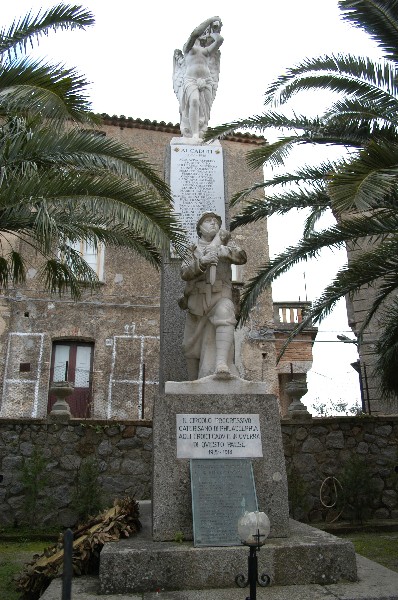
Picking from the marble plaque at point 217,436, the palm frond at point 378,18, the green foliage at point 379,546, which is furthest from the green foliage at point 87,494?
the palm frond at point 378,18

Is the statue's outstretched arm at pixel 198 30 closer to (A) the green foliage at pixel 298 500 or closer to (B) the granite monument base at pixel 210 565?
(B) the granite monument base at pixel 210 565

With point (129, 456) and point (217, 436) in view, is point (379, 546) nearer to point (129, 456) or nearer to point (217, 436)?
point (217, 436)

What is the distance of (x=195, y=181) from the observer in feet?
22.2

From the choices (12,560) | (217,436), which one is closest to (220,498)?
(217,436)

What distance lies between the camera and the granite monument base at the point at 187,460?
441cm

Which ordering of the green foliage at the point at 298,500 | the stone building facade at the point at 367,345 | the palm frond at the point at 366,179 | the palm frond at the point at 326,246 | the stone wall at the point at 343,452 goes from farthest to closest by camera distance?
the stone building facade at the point at 367,345, the stone wall at the point at 343,452, the green foliage at the point at 298,500, the palm frond at the point at 326,246, the palm frond at the point at 366,179

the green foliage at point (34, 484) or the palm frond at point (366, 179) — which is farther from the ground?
the palm frond at point (366, 179)

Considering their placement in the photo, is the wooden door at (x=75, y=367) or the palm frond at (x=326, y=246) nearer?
the palm frond at (x=326, y=246)

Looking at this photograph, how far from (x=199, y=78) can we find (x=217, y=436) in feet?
15.7

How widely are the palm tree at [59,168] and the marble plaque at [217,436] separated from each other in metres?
1.77

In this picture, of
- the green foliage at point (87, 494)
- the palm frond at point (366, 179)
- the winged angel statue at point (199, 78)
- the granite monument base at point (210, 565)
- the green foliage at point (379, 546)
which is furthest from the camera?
the green foliage at point (87, 494)

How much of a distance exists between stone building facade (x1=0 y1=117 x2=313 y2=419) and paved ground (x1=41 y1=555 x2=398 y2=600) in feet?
33.8

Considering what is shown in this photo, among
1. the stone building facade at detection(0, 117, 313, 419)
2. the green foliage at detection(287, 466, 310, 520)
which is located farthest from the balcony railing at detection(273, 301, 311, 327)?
the green foliage at detection(287, 466, 310, 520)

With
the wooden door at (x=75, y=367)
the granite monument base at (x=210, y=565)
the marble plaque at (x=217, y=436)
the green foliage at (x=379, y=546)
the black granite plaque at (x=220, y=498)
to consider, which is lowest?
the green foliage at (x=379, y=546)
